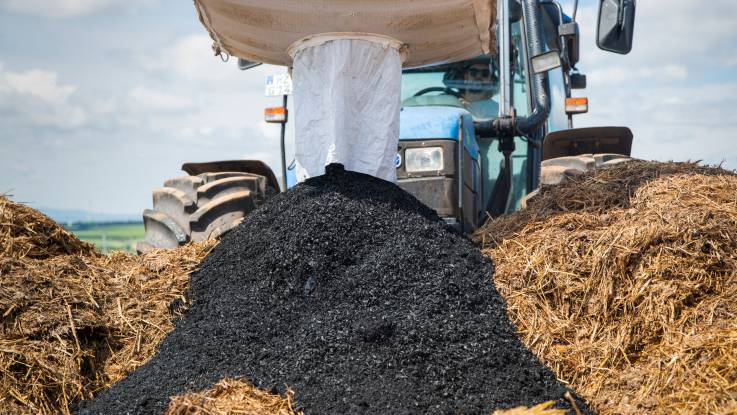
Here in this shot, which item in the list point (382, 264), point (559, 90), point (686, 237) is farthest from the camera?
point (559, 90)

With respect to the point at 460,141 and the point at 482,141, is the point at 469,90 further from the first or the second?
the point at 460,141

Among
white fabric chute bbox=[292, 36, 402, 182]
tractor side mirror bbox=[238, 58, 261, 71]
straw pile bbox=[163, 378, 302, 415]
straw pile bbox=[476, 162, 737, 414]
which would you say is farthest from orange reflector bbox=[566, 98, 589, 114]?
straw pile bbox=[163, 378, 302, 415]

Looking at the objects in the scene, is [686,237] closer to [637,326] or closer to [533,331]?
[637,326]

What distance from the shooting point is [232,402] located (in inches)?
129

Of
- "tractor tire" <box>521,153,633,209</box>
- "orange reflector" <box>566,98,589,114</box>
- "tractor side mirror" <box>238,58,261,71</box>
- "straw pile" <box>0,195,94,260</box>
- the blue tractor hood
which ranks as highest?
"tractor side mirror" <box>238,58,261,71</box>

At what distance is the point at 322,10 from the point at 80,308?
6.81 feet

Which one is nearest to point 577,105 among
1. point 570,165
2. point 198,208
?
point 570,165

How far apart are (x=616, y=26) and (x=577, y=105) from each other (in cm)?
106

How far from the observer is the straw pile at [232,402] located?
10.4 ft

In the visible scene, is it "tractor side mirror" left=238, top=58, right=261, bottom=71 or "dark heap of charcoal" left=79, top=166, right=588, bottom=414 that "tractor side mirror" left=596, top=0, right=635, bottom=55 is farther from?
"tractor side mirror" left=238, top=58, right=261, bottom=71

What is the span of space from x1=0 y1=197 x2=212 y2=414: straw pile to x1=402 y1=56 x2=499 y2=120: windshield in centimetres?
244

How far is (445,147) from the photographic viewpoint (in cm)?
556

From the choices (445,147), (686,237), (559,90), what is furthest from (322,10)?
(559,90)

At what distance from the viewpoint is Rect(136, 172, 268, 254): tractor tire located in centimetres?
519
